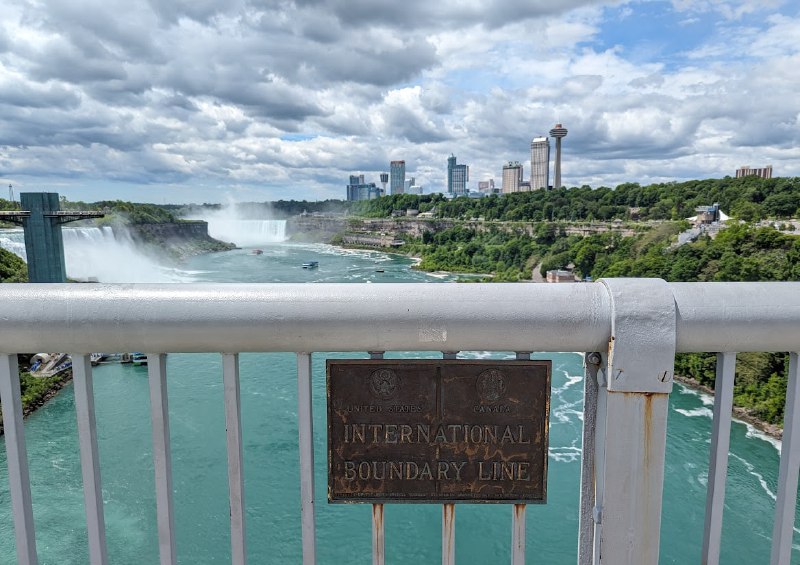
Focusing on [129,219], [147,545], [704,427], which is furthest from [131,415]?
[129,219]

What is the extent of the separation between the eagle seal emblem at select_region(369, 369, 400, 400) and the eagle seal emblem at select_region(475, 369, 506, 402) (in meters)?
0.22

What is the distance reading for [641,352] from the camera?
134 cm

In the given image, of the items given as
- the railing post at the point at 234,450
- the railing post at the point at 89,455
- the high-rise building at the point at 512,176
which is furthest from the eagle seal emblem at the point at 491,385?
the high-rise building at the point at 512,176

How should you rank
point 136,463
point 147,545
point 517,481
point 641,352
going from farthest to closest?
point 136,463, point 147,545, point 517,481, point 641,352

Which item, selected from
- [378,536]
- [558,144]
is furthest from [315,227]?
[378,536]

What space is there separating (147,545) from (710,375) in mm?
21926

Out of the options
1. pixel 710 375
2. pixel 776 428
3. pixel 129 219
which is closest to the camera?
pixel 776 428

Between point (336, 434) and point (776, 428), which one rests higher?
point (336, 434)

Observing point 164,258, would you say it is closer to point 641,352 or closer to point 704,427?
point 704,427

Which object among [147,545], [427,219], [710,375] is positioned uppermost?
[427,219]

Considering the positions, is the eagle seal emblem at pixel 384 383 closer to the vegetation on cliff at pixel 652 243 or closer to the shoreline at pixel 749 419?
the shoreline at pixel 749 419

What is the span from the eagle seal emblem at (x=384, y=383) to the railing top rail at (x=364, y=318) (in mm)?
148

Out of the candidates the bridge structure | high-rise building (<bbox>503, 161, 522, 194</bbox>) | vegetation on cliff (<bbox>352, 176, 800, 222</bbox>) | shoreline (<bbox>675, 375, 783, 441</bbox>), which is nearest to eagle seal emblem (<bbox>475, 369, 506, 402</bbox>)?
shoreline (<bbox>675, 375, 783, 441</bbox>)

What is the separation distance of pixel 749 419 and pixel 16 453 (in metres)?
24.9
